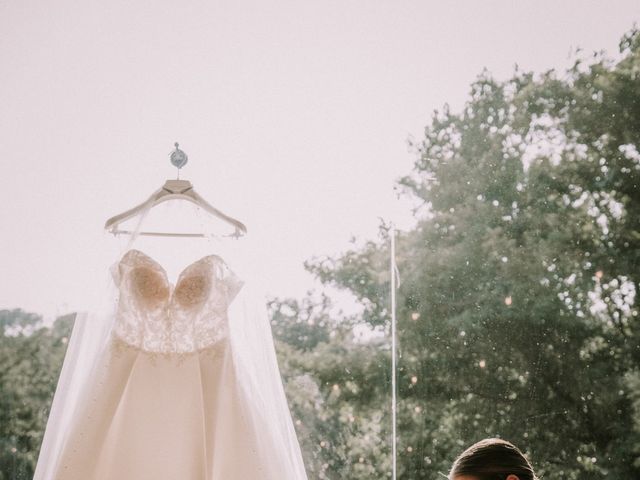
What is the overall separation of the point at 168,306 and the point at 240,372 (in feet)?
0.86

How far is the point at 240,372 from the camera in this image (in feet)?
5.88

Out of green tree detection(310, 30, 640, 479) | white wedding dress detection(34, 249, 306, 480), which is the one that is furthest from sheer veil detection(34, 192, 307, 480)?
green tree detection(310, 30, 640, 479)

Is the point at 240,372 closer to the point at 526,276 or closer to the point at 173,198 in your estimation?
the point at 173,198

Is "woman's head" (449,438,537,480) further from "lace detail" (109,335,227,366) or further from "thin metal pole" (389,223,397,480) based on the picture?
"thin metal pole" (389,223,397,480)

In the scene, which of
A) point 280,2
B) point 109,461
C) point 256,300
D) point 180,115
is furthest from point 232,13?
point 109,461

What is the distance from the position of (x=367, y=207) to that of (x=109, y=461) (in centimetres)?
132

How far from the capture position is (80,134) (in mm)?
2453

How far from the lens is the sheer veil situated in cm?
169

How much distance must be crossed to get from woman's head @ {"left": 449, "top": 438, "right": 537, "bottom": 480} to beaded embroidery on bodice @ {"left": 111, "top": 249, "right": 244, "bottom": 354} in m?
0.89

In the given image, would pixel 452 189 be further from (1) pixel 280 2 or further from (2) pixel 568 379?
(1) pixel 280 2

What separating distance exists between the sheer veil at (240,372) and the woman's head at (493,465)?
0.72 m

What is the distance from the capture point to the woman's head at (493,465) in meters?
1.04

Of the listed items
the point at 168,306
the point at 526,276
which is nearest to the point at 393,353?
the point at 526,276

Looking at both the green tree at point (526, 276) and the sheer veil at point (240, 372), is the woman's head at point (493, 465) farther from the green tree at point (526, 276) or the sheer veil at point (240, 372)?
the green tree at point (526, 276)
